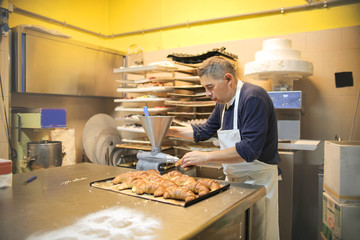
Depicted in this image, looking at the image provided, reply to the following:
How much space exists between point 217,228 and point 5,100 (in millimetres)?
2869

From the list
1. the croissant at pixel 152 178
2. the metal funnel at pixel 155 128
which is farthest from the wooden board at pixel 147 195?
the metal funnel at pixel 155 128

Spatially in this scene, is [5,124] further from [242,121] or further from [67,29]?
[242,121]

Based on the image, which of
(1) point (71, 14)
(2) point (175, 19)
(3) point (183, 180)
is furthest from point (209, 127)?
(1) point (71, 14)

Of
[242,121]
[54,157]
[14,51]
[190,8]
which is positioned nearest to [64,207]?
[242,121]

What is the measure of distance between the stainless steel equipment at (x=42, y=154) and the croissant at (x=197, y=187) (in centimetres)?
214

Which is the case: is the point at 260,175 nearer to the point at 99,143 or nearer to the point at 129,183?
the point at 129,183

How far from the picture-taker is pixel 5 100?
10.6 feet

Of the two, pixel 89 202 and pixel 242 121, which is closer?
pixel 89 202

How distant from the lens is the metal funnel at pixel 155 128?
213 cm

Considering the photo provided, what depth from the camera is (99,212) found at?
1327 mm

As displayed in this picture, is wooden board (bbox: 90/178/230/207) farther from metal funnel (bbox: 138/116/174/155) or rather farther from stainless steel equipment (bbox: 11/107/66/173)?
stainless steel equipment (bbox: 11/107/66/173)

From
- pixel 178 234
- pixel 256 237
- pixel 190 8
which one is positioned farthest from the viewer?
pixel 190 8

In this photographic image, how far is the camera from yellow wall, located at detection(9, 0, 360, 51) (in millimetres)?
3352

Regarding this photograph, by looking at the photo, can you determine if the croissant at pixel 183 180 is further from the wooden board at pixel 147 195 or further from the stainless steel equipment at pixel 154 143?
the stainless steel equipment at pixel 154 143
